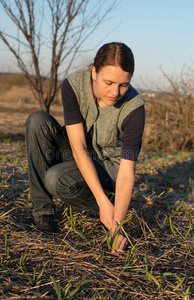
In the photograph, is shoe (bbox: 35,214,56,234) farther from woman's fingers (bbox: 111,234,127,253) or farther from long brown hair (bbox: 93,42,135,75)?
long brown hair (bbox: 93,42,135,75)

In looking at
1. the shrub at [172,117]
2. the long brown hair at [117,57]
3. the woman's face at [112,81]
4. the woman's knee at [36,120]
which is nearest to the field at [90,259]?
the woman's knee at [36,120]

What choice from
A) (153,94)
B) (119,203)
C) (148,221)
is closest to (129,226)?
(148,221)

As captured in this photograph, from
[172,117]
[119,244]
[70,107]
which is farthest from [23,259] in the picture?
[172,117]

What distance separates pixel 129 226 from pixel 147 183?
102 cm

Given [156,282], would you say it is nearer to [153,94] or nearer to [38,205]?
[38,205]

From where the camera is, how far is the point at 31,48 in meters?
4.69

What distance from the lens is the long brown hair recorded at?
1.67 meters

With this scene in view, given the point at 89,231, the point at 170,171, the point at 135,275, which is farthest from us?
the point at 170,171

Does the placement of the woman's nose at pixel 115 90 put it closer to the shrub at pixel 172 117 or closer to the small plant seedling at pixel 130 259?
the small plant seedling at pixel 130 259

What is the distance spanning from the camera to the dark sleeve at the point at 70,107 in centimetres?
197

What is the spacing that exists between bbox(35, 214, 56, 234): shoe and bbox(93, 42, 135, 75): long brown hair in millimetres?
1014

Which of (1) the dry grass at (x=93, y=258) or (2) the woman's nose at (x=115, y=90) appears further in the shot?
(2) the woman's nose at (x=115, y=90)

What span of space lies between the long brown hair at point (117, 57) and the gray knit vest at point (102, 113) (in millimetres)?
280

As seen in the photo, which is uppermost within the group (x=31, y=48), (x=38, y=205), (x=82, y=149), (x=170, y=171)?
(x=31, y=48)
